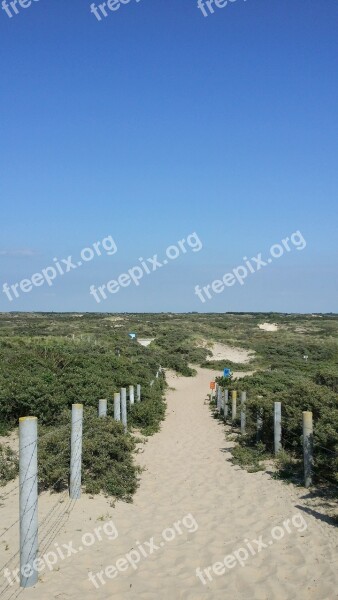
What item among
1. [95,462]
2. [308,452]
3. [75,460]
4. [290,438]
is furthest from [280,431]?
[75,460]

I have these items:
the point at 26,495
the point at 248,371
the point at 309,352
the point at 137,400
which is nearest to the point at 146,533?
the point at 26,495

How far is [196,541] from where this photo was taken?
6.29 meters

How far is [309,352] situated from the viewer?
133 ft

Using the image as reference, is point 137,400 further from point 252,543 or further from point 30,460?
point 30,460

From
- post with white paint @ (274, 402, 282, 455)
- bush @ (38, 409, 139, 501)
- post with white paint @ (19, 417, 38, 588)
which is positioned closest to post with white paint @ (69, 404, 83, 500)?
bush @ (38, 409, 139, 501)

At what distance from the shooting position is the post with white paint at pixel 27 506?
4746 mm

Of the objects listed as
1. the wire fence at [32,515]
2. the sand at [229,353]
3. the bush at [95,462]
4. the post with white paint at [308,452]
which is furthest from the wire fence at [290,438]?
the sand at [229,353]

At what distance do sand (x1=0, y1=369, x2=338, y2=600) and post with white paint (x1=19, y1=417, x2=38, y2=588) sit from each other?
191 millimetres

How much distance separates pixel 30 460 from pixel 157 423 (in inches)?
406

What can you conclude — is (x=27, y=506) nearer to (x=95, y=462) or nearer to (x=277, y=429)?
(x=95, y=462)

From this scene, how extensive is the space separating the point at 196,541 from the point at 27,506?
2621 mm

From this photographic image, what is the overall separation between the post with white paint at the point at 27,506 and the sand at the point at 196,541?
7.5 inches

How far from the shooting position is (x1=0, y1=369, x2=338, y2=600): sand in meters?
4.98

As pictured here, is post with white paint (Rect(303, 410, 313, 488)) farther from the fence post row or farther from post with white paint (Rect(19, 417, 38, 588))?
post with white paint (Rect(19, 417, 38, 588))
